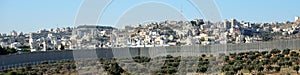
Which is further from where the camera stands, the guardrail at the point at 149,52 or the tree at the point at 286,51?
the tree at the point at 286,51

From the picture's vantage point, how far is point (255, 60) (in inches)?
1606

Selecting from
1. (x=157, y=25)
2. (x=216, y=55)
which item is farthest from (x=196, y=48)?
(x=157, y=25)

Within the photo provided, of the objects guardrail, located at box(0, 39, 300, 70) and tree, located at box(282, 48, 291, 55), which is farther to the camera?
tree, located at box(282, 48, 291, 55)

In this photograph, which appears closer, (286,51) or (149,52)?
(286,51)

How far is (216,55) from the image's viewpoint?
45.8 metres

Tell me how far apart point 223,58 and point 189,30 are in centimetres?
6501

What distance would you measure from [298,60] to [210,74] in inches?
391

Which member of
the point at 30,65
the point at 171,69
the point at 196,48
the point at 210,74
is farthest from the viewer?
the point at 196,48

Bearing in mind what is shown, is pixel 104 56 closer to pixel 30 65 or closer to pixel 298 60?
pixel 30 65

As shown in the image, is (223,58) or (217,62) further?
(223,58)

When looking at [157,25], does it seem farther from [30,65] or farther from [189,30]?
[30,65]

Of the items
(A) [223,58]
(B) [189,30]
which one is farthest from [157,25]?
(A) [223,58]

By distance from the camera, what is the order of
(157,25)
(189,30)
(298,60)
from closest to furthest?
(298,60) → (189,30) → (157,25)

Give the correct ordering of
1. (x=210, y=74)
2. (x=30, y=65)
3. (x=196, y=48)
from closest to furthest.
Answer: (x=210, y=74), (x=30, y=65), (x=196, y=48)
